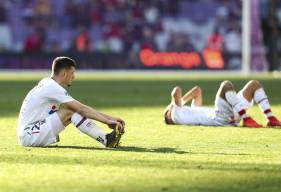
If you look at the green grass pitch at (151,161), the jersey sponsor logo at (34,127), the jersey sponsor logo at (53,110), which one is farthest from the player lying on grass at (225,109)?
the jersey sponsor logo at (34,127)

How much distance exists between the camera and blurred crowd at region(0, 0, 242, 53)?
4534cm

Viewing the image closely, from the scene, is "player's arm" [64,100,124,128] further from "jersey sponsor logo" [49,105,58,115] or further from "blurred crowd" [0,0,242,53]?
"blurred crowd" [0,0,242,53]

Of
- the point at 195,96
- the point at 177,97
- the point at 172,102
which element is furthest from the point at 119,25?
the point at 177,97

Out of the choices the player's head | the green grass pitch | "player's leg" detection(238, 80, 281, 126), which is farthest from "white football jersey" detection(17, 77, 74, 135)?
"player's leg" detection(238, 80, 281, 126)

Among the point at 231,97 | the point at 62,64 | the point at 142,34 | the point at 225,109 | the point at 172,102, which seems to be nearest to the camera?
the point at 62,64

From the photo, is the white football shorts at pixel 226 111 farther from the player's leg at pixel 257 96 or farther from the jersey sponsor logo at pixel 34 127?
the jersey sponsor logo at pixel 34 127

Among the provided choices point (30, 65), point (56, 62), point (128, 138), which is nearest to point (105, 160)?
point (56, 62)

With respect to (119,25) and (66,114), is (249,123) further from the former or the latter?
(119,25)

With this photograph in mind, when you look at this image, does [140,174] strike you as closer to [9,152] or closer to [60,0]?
[9,152]

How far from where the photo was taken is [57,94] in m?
12.3

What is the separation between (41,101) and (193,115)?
4.40m

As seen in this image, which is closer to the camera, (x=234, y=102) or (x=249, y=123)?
(x=234, y=102)

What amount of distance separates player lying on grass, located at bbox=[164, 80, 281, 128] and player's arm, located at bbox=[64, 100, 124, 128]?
3820 mm

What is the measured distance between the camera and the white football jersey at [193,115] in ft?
52.8
